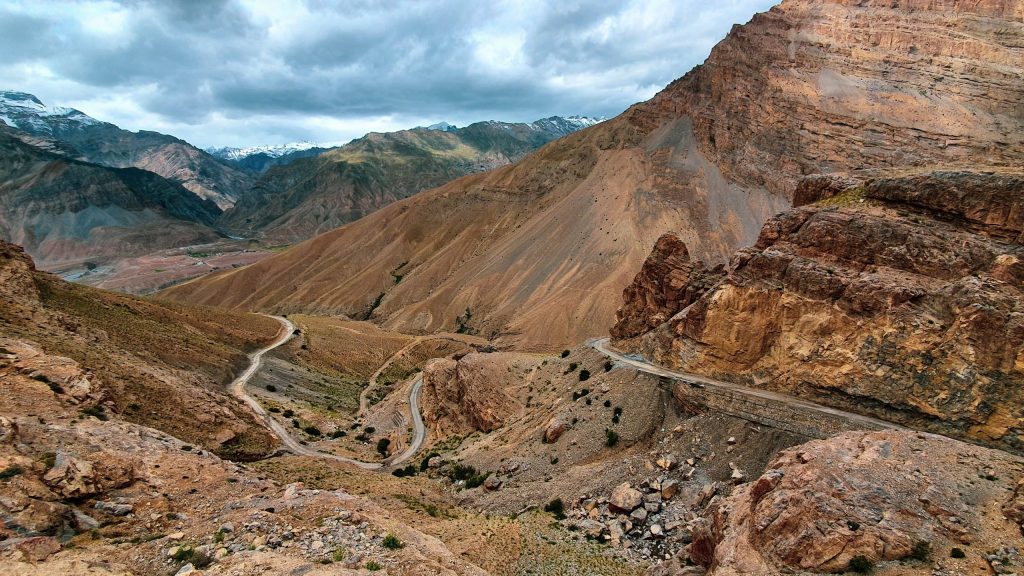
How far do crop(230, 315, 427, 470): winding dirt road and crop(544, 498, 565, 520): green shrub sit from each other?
16.7 meters

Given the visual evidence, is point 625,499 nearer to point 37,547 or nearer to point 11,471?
point 37,547

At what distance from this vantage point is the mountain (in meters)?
87.8

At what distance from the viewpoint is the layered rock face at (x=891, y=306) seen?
23.8 m

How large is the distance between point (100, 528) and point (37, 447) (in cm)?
465

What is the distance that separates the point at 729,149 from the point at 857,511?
9703 centimetres

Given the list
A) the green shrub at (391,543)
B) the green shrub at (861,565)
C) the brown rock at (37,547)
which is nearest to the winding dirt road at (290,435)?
the green shrub at (391,543)

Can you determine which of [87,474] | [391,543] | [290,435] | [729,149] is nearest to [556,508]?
[391,543]

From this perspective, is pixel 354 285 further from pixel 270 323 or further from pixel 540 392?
pixel 540 392

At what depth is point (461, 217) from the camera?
136m

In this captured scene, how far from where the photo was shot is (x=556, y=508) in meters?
27.0

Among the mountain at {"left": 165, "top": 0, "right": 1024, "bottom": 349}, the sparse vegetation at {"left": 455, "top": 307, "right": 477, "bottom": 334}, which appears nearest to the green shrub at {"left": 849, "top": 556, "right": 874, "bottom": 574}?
the mountain at {"left": 165, "top": 0, "right": 1024, "bottom": 349}

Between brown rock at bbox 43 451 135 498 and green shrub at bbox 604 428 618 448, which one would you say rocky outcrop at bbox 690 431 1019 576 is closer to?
green shrub at bbox 604 428 618 448

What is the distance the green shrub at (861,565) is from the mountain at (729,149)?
210ft

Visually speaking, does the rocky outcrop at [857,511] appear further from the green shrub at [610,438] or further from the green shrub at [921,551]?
the green shrub at [610,438]
